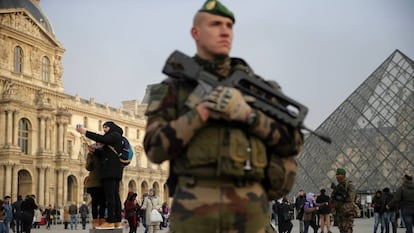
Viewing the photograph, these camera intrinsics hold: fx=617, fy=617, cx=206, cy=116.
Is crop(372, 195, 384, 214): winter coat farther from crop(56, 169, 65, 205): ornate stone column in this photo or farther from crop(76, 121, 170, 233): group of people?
crop(56, 169, 65, 205): ornate stone column

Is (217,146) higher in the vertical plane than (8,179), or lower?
lower

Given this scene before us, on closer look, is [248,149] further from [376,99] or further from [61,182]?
[61,182]

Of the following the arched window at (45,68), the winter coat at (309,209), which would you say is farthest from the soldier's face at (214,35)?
the arched window at (45,68)

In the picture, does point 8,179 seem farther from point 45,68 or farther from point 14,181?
point 45,68

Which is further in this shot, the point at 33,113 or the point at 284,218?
the point at 33,113

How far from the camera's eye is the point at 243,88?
296 cm

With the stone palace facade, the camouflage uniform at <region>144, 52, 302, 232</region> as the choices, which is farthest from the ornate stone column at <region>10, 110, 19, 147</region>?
the camouflage uniform at <region>144, 52, 302, 232</region>

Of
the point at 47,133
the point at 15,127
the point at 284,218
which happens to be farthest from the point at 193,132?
the point at 47,133

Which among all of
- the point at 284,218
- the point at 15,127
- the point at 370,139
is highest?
the point at 15,127

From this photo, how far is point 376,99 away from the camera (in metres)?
49.0

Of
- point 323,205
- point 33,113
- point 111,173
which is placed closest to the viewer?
point 111,173

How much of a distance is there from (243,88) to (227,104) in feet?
0.83

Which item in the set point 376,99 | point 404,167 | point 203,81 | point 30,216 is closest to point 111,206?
point 203,81

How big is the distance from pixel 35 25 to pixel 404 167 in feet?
108
